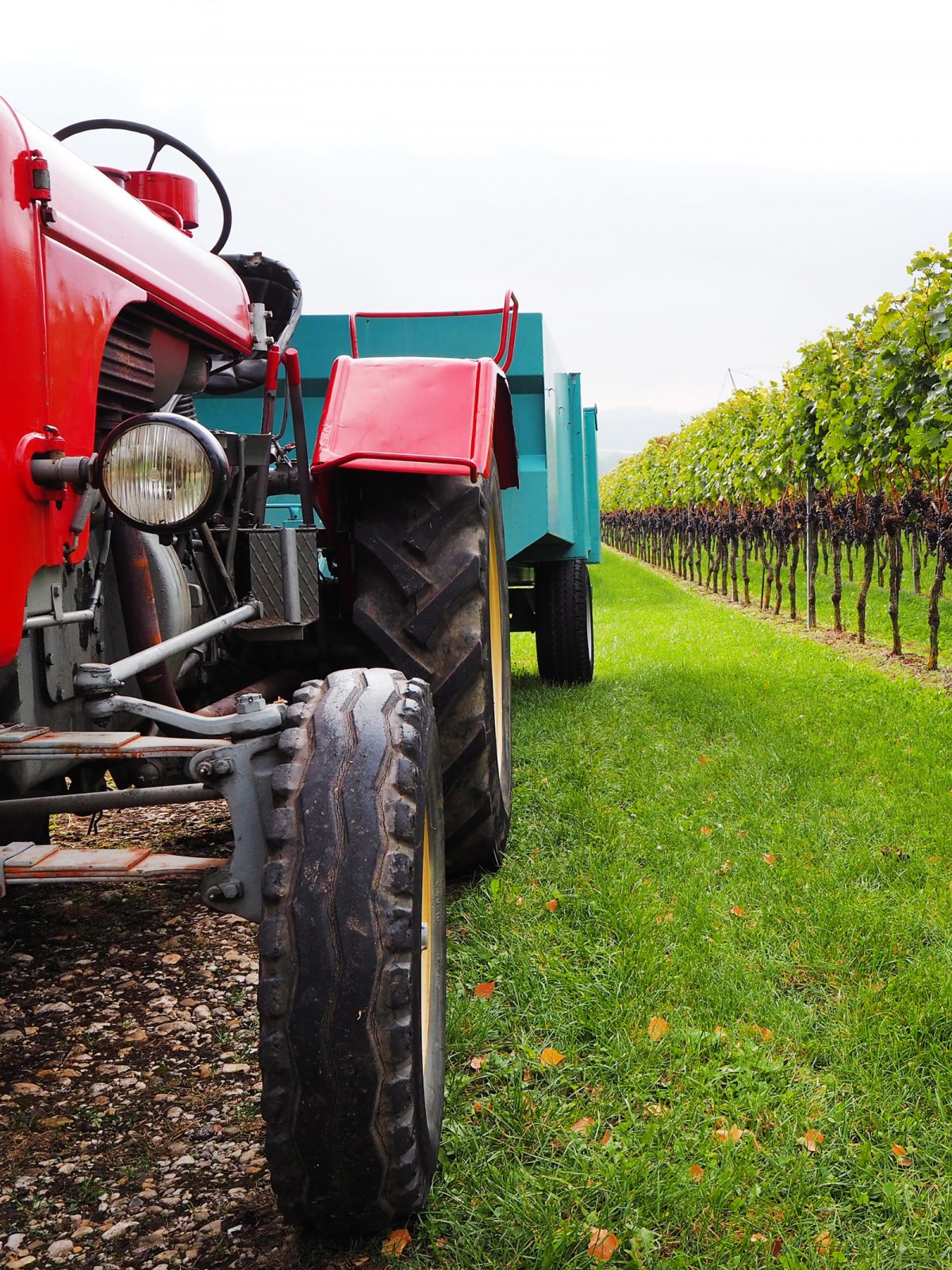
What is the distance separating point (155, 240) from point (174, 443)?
31.8 inches

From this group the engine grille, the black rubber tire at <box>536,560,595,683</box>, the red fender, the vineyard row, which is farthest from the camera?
the vineyard row

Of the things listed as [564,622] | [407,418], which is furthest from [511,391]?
A: [407,418]

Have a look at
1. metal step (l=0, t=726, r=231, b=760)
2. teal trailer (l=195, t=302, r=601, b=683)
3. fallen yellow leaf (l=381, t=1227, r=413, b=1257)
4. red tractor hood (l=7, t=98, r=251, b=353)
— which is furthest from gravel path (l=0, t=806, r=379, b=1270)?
red tractor hood (l=7, t=98, r=251, b=353)

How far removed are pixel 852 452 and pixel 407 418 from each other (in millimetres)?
7575

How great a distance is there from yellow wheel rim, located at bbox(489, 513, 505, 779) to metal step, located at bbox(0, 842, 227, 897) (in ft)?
4.34

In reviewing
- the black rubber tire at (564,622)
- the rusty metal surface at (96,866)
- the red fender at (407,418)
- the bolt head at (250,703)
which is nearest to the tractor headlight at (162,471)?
the bolt head at (250,703)

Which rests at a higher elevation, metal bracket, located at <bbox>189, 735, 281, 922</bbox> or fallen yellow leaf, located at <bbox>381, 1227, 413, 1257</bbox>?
metal bracket, located at <bbox>189, 735, 281, 922</bbox>

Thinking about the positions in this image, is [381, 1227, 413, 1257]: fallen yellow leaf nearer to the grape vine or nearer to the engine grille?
the engine grille

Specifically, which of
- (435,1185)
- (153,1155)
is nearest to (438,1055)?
(435,1185)

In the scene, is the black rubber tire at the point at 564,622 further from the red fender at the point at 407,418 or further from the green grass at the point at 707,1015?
the red fender at the point at 407,418

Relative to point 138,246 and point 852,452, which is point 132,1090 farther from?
point 852,452

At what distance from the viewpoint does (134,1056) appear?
2.34 meters

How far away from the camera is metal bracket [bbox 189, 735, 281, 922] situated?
169cm

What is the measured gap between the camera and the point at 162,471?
1700 millimetres
